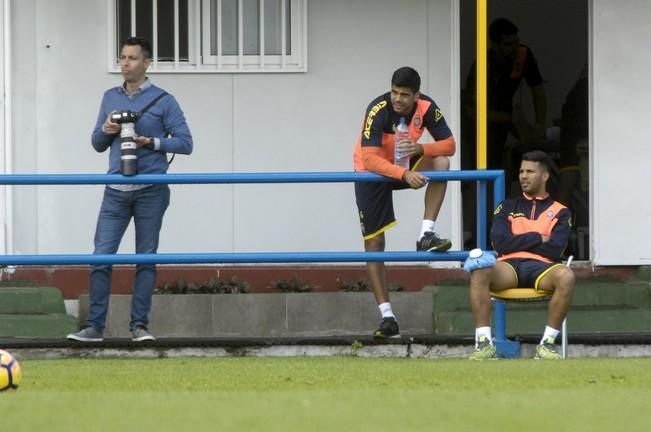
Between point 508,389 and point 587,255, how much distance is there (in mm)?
6218

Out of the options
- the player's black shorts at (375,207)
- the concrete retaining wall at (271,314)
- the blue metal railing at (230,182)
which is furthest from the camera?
the concrete retaining wall at (271,314)

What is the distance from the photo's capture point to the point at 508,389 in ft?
26.2

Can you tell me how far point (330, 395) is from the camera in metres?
7.62

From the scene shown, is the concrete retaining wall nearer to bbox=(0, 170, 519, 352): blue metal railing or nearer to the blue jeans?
the blue jeans

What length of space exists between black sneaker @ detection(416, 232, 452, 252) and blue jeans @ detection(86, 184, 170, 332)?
1.75 m

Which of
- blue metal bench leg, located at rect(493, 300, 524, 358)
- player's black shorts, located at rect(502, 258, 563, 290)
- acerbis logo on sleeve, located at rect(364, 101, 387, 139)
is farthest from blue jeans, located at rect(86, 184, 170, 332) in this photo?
player's black shorts, located at rect(502, 258, 563, 290)

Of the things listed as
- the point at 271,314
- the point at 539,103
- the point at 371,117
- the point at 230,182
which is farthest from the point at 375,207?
the point at 539,103

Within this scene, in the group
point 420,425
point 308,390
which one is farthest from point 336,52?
point 420,425

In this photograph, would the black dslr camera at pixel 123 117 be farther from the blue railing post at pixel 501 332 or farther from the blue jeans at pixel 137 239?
the blue railing post at pixel 501 332

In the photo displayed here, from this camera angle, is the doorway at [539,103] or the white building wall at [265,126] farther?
the doorway at [539,103]

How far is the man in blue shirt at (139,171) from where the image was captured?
11.1 meters

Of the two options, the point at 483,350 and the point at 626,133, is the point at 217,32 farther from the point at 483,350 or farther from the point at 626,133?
the point at 483,350

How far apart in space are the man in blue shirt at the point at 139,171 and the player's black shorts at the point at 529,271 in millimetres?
2310

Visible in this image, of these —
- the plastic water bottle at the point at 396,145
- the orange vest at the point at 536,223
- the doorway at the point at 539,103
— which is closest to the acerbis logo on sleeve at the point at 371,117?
the plastic water bottle at the point at 396,145
